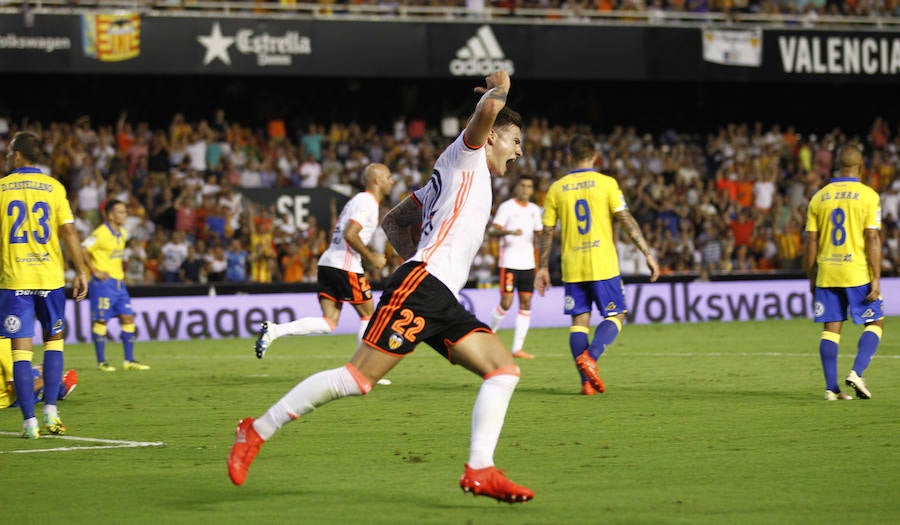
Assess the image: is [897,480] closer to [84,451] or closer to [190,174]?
[84,451]

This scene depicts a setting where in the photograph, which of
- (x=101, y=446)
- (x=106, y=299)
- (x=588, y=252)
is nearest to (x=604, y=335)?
(x=588, y=252)

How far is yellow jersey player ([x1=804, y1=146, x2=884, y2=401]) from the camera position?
12.2 metres

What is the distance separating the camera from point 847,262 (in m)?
12.2

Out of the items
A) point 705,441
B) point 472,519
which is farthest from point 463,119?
point 472,519

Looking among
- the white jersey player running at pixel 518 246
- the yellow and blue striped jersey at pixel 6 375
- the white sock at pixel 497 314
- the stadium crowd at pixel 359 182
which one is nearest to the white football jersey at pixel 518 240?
the white jersey player running at pixel 518 246

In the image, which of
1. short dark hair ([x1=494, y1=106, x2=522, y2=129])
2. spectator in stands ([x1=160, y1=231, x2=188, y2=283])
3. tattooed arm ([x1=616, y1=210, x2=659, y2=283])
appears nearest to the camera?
short dark hair ([x1=494, y1=106, x2=522, y2=129])

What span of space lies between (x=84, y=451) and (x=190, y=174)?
19.9 meters

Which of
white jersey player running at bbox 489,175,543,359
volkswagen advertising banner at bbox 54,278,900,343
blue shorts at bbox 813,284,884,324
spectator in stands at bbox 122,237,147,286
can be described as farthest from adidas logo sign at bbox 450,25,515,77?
blue shorts at bbox 813,284,884,324

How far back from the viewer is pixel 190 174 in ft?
95.3

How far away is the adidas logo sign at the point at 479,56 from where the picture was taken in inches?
1262

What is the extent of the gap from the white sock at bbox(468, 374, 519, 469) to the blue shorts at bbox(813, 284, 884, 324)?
18.7 feet

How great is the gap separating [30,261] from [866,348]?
7.50 m

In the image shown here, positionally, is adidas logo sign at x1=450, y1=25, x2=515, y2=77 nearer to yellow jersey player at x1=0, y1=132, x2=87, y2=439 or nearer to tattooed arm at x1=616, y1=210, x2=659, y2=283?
tattooed arm at x1=616, y1=210, x2=659, y2=283

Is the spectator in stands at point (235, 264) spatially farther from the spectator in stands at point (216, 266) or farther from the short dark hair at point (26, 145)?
the short dark hair at point (26, 145)
